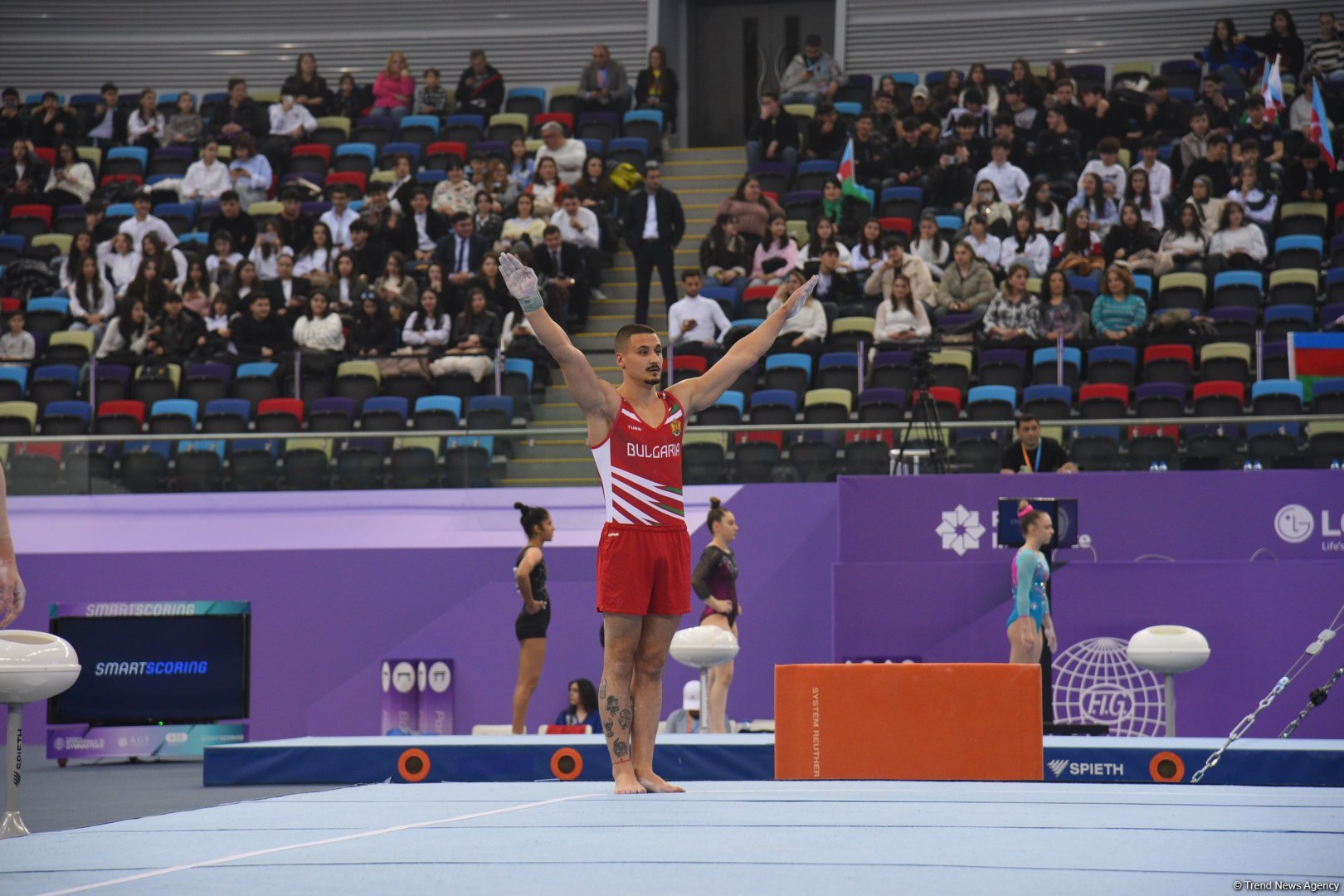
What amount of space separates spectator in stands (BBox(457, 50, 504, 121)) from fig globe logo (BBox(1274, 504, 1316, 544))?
38.6ft

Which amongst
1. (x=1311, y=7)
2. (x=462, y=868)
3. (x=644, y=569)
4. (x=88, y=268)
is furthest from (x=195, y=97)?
(x=462, y=868)

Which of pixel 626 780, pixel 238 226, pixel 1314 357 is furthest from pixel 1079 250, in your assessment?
Answer: pixel 626 780

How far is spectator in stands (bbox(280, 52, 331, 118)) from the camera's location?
19.7 m

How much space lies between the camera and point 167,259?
52.1 ft

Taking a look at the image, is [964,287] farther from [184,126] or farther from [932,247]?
[184,126]

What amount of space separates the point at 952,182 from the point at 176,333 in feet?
26.2

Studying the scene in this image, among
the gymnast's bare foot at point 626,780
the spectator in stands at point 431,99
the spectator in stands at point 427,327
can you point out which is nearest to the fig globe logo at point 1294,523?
the gymnast's bare foot at point 626,780

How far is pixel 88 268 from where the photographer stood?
1577 cm

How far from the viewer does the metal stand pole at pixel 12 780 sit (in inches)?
217

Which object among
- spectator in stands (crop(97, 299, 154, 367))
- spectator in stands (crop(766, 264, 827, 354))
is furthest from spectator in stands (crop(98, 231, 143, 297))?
spectator in stands (crop(766, 264, 827, 354))

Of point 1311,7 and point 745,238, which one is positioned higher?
point 1311,7

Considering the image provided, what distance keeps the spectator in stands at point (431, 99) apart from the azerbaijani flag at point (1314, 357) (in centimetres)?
1149

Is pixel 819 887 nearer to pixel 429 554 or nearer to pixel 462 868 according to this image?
pixel 462 868

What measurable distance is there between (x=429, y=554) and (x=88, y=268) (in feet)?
19.5
